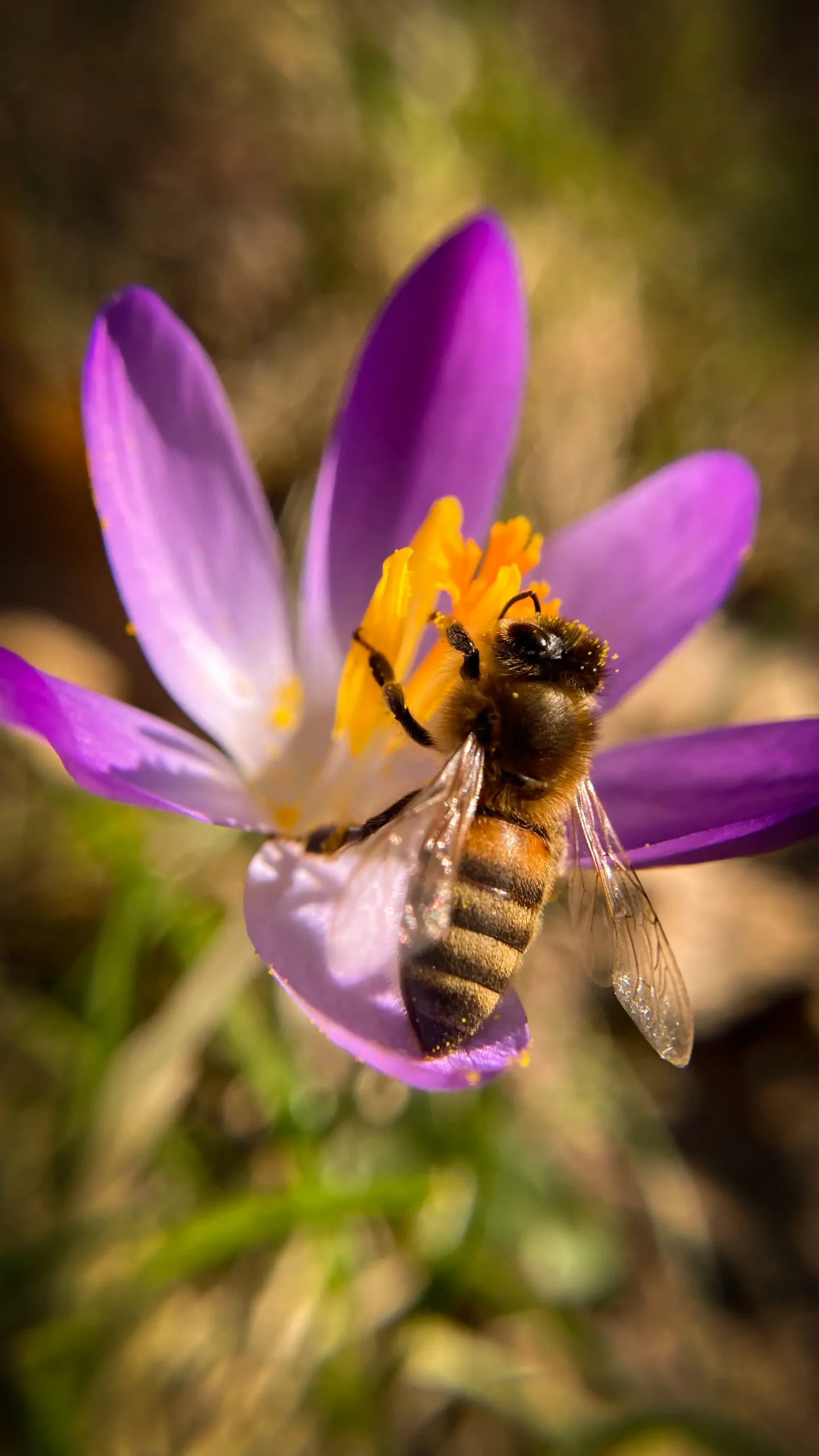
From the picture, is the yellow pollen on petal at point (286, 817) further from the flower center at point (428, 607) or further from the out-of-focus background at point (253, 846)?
the out-of-focus background at point (253, 846)

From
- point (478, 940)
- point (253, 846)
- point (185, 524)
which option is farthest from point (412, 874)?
point (253, 846)

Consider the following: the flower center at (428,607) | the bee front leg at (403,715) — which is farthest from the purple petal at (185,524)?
the bee front leg at (403,715)

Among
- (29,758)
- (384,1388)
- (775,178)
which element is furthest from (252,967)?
(775,178)

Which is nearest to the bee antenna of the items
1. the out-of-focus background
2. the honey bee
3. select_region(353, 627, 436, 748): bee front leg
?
the honey bee

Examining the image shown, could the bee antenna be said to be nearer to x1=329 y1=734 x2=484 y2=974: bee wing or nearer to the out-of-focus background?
x1=329 y1=734 x2=484 y2=974: bee wing

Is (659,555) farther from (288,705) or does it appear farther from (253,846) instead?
(253,846)

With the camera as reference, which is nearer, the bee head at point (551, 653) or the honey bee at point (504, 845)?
the honey bee at point (504, 845)
